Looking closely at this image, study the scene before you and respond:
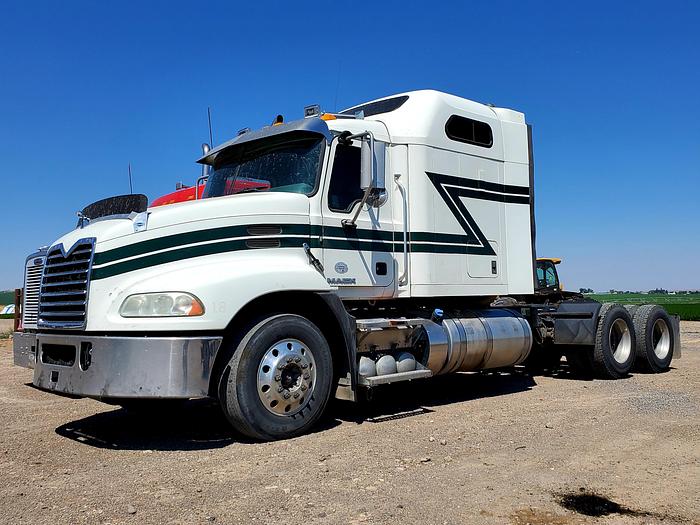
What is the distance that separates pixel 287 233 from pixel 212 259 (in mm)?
864

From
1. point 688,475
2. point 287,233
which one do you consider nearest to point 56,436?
point 287,233

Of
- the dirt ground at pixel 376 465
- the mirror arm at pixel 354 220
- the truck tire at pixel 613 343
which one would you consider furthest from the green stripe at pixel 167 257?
the truck tire at pixel 613 343

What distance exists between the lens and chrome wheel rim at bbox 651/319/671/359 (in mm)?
11328

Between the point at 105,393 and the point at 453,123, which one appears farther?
the point at 453,123

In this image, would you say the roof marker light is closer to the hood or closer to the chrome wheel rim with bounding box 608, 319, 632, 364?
the hood

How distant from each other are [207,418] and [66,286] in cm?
228

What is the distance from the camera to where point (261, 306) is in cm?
620

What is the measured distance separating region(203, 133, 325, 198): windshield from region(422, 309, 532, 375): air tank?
230 cm

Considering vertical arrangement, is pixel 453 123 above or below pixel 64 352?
above

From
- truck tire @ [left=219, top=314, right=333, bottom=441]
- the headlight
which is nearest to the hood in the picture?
the headlight

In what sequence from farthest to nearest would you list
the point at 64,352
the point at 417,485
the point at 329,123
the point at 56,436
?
1. the point at 329,123
2. the point at 56,436
3. the point at 64,352
4. the point at 417,485

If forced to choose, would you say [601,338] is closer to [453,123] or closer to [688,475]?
[453,123]

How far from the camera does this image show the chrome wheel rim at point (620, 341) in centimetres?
1059

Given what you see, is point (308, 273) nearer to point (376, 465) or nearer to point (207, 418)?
point (376, 465)
